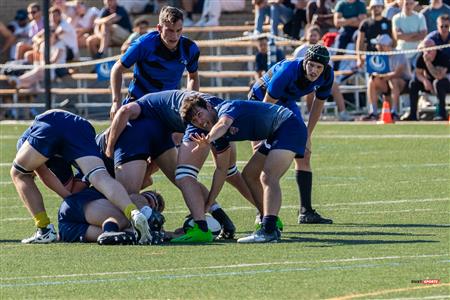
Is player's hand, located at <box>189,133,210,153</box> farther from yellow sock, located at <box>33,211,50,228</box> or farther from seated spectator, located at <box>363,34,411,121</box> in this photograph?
seated spectator, located at <box>363,34,411,121</box>

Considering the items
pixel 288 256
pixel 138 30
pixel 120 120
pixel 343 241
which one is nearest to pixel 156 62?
pixel 120 120

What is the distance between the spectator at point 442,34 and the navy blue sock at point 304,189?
36.6 ft

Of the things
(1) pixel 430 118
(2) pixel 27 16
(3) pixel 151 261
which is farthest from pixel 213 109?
(2) pixel 27 16

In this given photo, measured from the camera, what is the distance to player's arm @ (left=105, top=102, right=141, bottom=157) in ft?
38.6

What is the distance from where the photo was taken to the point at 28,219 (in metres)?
13.2

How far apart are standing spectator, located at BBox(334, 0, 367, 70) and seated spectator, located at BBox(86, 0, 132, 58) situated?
495cm

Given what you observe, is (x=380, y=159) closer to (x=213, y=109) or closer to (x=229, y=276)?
(x=213, y=109)

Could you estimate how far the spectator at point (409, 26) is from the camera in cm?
2473

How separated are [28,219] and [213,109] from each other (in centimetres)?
294

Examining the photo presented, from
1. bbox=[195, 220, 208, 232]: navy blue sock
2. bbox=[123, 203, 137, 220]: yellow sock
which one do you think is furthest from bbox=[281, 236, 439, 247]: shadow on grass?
bbox=[123, 203, 137, 220]: yellow sock

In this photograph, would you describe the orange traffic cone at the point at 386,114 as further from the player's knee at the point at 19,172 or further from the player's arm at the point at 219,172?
the player's knee at the point at 19,172

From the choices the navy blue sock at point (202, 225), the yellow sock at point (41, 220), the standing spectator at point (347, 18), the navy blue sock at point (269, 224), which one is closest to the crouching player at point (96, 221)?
the yellow sock at point (41, 220)

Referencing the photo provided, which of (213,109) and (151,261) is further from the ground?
(213,109)

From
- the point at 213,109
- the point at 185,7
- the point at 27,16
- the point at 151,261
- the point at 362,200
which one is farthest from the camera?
the point at 27,16
